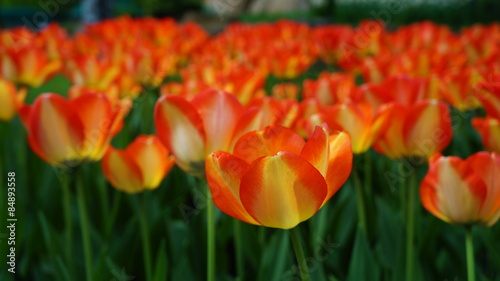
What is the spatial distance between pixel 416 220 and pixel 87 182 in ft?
3.02

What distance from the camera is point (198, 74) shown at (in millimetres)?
2299

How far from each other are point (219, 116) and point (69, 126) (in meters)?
0.31

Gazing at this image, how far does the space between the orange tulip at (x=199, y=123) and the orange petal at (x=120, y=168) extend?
0.58 ft

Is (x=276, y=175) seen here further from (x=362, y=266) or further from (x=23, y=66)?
(x=23, y=66)

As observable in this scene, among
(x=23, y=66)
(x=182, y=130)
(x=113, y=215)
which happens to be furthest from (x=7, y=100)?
(x=23, y=66)

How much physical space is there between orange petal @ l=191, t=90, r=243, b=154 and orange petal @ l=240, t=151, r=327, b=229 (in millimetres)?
255

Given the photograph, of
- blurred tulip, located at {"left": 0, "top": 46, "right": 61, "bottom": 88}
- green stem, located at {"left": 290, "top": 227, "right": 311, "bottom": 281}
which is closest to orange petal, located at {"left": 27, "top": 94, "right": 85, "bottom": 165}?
green stem, located at {"left": 290, "top": 227, "right": 311, "bottom": 281}

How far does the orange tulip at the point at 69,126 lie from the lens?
1.16 m

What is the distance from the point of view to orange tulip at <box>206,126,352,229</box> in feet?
2.50

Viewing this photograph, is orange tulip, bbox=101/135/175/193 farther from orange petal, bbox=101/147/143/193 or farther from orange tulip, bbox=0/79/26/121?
orange tulip, bbox=0/79/26/121

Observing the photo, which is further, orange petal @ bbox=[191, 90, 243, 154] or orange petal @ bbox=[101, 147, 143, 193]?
orange petal @ bbox=[101, 147, 143, 193]

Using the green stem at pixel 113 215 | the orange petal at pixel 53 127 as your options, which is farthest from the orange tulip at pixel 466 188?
the green stem at pixel 113 215

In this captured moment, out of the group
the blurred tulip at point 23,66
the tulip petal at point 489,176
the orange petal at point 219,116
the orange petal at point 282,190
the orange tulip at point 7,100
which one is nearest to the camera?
the orange petal at point 282,190

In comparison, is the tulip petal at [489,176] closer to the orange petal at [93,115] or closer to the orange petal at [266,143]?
the orange petal at [266,143]
